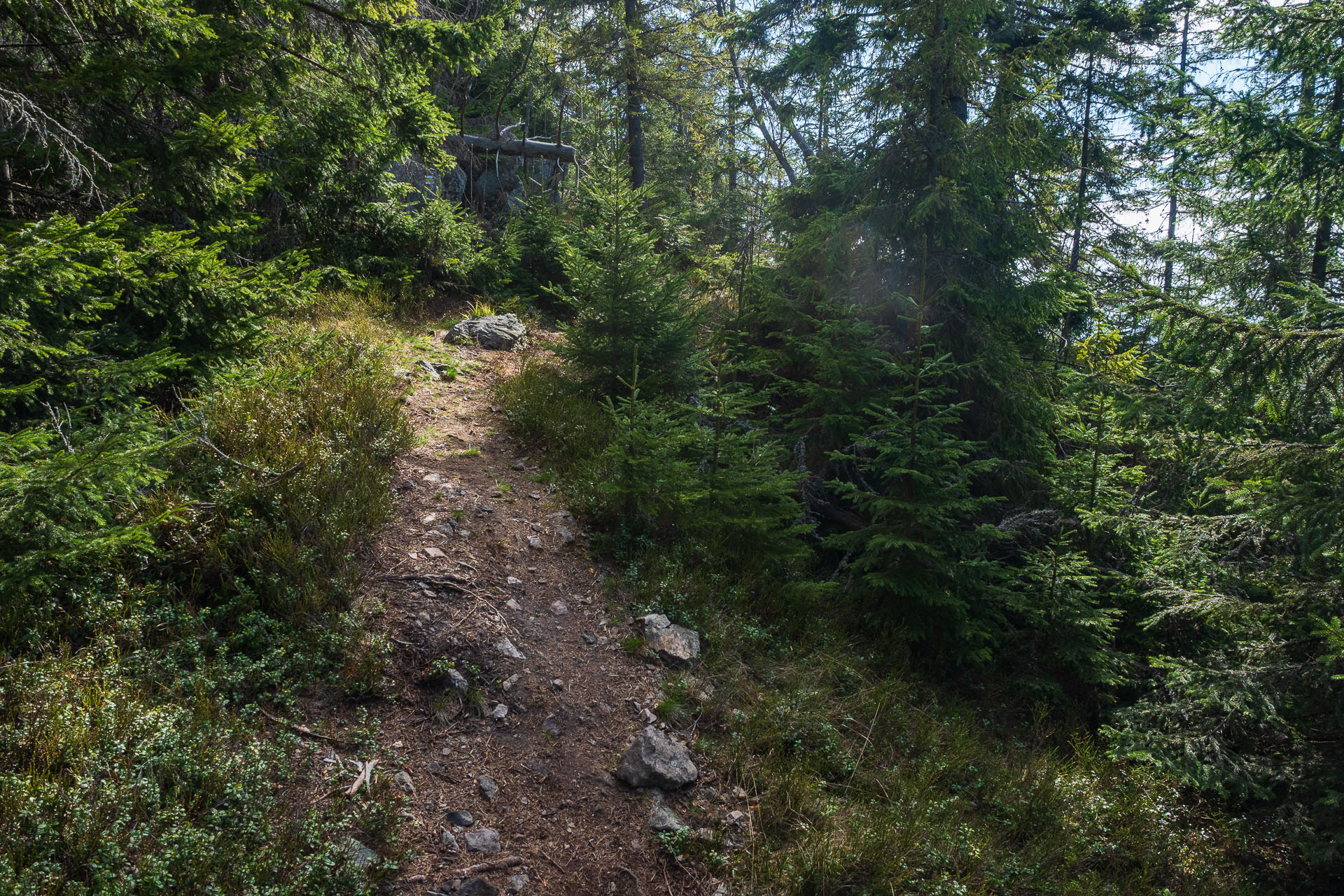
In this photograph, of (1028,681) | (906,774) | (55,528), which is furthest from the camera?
(1028,681)

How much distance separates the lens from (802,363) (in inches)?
425

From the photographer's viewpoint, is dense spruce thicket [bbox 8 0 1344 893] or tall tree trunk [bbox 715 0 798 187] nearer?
dense spruce thicket [bbox 8 0 1344 893]

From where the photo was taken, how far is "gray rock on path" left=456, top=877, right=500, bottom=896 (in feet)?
11.6

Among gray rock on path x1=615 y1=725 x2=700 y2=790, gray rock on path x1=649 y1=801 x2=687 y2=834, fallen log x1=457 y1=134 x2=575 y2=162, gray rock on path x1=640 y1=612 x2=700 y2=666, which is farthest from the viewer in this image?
fallen log x1=457 y1=134 x2=575 y2=162

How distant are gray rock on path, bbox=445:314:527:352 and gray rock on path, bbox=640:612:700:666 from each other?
272 inches

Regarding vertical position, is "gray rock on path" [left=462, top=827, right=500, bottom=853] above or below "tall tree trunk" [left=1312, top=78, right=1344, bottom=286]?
below

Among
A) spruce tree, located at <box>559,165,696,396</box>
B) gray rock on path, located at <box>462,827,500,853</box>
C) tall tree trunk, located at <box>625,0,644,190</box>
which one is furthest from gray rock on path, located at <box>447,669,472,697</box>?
tall tree trunk, located at <box>625,0,644,190</box>

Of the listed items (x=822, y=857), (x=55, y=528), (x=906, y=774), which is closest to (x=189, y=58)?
(x=55, y=528)

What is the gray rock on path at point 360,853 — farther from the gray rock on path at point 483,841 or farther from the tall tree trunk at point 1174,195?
the tall tree trunk at point 1174,195

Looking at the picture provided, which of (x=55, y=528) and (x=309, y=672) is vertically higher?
(x=55, y=528)

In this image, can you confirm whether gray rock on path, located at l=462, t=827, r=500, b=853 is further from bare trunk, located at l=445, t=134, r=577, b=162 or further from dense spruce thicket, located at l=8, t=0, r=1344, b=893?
bare trunk, located at l=445, t=134, r=577, b=162

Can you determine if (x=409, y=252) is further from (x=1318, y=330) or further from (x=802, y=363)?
(x=1318, y=330)

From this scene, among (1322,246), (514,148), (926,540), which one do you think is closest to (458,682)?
(926,540)

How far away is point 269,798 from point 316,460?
3.00 m
